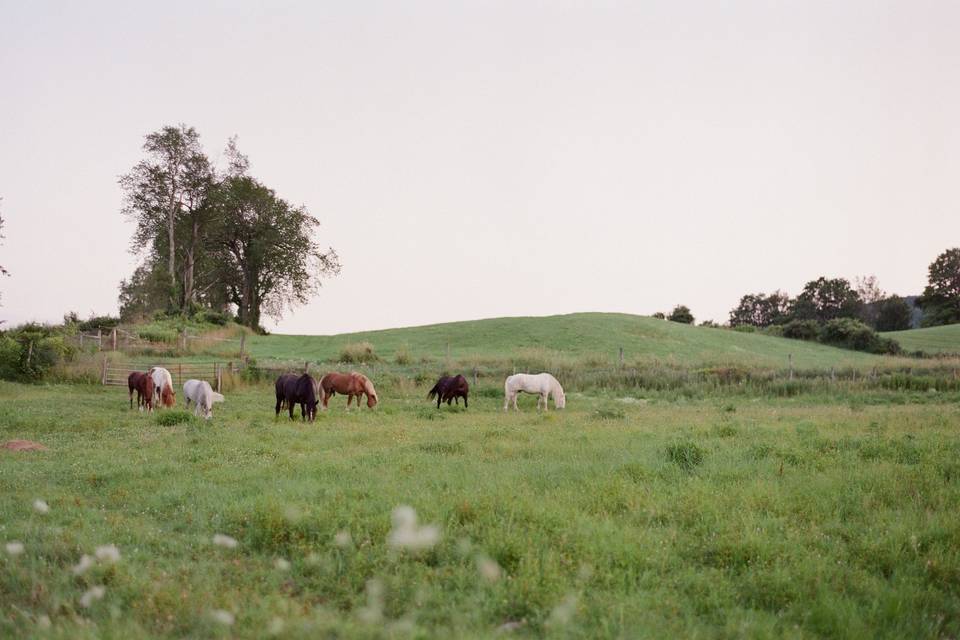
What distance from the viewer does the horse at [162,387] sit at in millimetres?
21688

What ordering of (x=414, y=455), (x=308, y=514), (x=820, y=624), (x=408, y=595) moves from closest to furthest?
(x=820, y=624), (x=408, y=595), (x=308, y=514), (x=414, y=455)

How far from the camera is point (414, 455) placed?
455 inches

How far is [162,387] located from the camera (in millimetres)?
21906

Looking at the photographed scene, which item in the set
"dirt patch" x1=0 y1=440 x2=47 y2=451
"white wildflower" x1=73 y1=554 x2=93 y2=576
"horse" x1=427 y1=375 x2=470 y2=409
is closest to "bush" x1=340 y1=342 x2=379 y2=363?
"horse" x1=427 y1=375 x2=470 y2=409

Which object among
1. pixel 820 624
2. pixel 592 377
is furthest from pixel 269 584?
pixel 592 377

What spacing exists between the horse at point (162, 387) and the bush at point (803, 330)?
226 feet

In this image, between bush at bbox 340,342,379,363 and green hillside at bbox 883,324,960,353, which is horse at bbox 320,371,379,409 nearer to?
bush at bbox 340,342,379,363

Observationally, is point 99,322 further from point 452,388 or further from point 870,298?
point 870,298

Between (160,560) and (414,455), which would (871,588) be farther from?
(414,455)

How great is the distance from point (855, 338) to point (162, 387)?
214 ft

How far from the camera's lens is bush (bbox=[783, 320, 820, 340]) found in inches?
2872

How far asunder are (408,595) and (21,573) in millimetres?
3449

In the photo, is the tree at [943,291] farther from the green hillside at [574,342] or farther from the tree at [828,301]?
the green hillside at [574,342]

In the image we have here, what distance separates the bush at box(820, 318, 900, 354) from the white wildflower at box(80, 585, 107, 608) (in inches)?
2690
